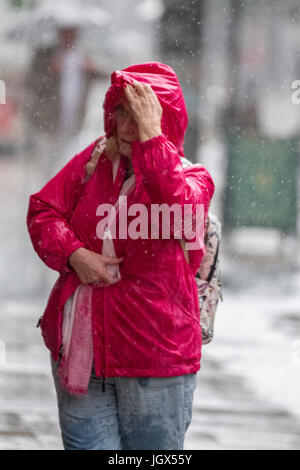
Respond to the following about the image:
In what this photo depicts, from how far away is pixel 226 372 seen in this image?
6238 millimetres

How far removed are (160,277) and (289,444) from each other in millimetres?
2298

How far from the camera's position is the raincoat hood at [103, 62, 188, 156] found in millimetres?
2645

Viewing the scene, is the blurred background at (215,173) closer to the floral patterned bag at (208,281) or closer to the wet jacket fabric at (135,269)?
the floral patterned bag at (208,281)

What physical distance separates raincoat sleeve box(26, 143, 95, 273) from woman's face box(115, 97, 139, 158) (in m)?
0.16

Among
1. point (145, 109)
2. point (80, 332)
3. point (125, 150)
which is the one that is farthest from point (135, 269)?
point (145, 109)

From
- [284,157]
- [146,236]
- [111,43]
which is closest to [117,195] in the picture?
[146,236]

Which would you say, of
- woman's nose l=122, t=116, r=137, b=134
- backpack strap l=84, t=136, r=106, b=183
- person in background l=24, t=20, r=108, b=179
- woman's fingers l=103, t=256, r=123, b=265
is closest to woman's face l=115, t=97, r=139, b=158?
woman's nose l=122, t=116, r=137, b=134

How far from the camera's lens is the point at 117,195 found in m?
2.72

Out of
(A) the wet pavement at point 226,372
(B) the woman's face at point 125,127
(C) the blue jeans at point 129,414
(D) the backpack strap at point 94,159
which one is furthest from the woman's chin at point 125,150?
(A) the wet pavement at point 226,372

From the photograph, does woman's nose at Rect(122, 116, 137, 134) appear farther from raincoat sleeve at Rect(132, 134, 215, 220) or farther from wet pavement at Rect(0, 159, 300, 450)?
wet pavement at Rect(0, 159, 300, 450)

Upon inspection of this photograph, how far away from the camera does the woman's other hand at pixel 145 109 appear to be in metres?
2.53

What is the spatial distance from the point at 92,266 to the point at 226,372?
373cm

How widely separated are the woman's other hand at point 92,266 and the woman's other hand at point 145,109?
41 cm

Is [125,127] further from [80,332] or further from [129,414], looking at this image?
[129,414]
